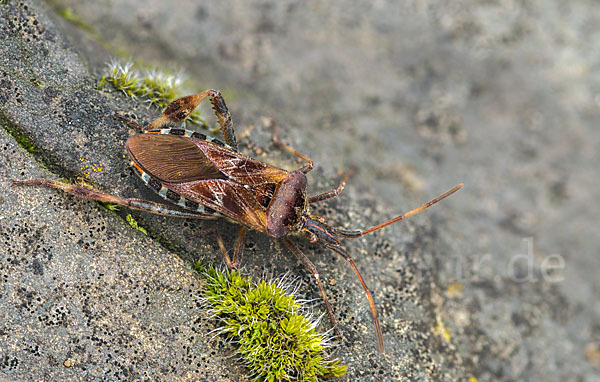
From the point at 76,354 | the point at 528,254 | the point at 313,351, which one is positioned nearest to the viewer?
the point at 76,354

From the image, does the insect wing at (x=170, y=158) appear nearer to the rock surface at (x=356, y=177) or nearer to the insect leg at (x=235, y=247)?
the rock surface at (x=356, y=177)

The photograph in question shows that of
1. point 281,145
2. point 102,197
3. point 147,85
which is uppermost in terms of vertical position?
point 281,145

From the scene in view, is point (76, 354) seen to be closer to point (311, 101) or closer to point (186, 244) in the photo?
point (186, 244)

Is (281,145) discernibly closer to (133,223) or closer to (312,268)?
(312,268)

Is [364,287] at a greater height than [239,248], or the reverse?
[364,287]

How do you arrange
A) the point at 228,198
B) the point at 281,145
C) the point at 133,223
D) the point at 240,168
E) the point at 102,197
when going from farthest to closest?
the point at 281,145
the point at 240,168
the point at 228,198
the point at 133,223
the point at 102,197

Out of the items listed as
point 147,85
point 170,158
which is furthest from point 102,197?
point 147,85

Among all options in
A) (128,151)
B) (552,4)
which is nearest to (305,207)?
(128,151)
